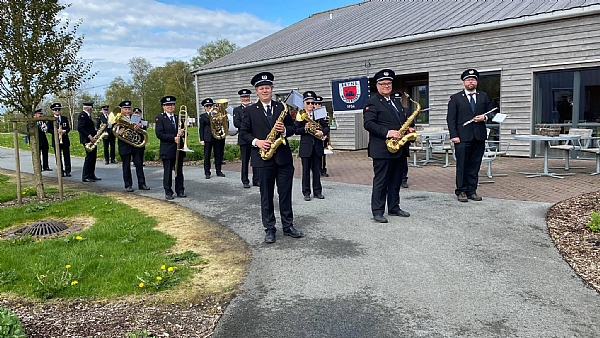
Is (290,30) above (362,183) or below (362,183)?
above

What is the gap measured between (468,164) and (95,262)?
6.04 m

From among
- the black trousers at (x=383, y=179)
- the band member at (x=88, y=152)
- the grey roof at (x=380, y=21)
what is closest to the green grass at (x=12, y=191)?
the band member at (x=88, y=152)

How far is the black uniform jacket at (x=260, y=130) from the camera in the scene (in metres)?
5.87

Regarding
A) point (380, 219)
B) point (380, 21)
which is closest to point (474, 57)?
point (380, 21)

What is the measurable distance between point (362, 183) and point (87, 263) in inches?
254

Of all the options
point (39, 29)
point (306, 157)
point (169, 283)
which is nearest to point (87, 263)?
point (169, 283)

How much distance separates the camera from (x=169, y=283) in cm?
444

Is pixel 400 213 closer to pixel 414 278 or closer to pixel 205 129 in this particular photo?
pixel 414 278

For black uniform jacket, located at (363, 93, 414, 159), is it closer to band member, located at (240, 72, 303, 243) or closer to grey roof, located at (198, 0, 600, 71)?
band member, located at (240, 72, 303, 243)

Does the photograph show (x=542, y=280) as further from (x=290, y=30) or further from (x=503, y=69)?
(x=290, y=30)

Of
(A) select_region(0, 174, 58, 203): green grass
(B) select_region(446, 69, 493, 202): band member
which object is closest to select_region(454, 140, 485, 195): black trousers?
(B) select_region(446, 69, 493, 202): band member

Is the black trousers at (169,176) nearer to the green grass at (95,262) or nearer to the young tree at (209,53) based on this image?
the green grass at (95,262)

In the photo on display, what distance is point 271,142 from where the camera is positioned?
5754 millimetres

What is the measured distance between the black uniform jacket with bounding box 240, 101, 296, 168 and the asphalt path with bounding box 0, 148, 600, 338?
41.0 inches
